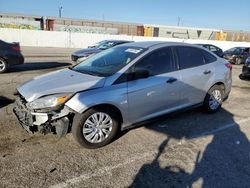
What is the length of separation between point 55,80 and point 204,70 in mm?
3101

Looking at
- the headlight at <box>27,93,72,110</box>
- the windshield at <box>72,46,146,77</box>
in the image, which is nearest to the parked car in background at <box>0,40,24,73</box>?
the windshield at <box>72,46,146,77</box>

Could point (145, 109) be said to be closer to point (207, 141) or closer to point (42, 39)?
point (207, 141)

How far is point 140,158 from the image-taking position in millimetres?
3631

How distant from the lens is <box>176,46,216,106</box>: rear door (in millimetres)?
4809

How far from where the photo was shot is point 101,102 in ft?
12.0

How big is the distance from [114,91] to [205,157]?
1730 millimetres

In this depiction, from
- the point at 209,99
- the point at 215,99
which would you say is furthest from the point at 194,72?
the point at 215,99

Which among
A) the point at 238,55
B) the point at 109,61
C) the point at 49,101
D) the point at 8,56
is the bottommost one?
the point at 238,55

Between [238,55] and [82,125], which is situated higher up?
[82,125]

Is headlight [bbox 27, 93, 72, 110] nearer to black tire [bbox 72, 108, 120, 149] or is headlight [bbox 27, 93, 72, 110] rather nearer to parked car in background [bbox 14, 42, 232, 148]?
parked car in background [bbox 14, 42, 232, 148]

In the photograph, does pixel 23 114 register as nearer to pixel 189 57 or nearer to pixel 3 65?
pixel 189 57

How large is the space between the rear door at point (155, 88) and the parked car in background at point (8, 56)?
24.7 ft

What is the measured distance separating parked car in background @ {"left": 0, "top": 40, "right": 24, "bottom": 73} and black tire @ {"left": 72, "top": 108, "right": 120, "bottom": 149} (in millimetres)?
7493

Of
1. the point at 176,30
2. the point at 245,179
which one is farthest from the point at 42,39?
the point at 245,179
